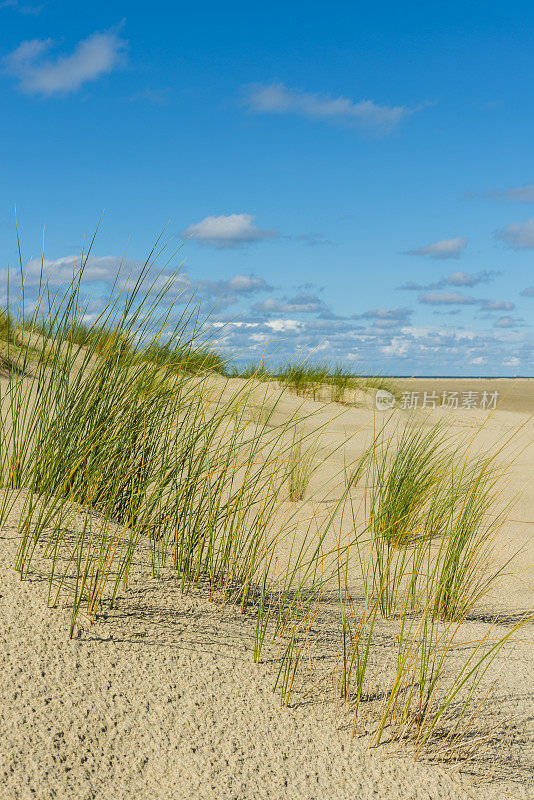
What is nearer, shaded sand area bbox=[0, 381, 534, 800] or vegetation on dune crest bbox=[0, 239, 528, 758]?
shaded sand area bbox=[0, 381, 534, 800]

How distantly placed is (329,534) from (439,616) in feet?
3.54

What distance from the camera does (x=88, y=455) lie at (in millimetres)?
1961

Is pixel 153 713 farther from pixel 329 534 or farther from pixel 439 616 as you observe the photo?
pixel 329 534

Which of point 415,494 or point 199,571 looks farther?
point 415,494

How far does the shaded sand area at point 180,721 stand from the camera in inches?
48.1

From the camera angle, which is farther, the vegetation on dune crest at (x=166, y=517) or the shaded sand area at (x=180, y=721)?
the vegetation on dune crest at (x=166, y=517)

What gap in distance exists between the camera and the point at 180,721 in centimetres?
135

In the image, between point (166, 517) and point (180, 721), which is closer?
point (180, 721)

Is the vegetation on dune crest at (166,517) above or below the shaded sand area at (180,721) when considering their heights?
above

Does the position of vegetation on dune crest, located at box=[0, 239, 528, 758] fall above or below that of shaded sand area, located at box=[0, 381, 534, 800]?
above

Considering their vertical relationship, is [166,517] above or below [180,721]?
above

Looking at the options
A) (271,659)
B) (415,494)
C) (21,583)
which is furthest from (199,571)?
(415,494)

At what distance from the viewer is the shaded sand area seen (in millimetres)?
1223

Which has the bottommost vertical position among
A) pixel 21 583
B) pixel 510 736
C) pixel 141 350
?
pixel 510 736
